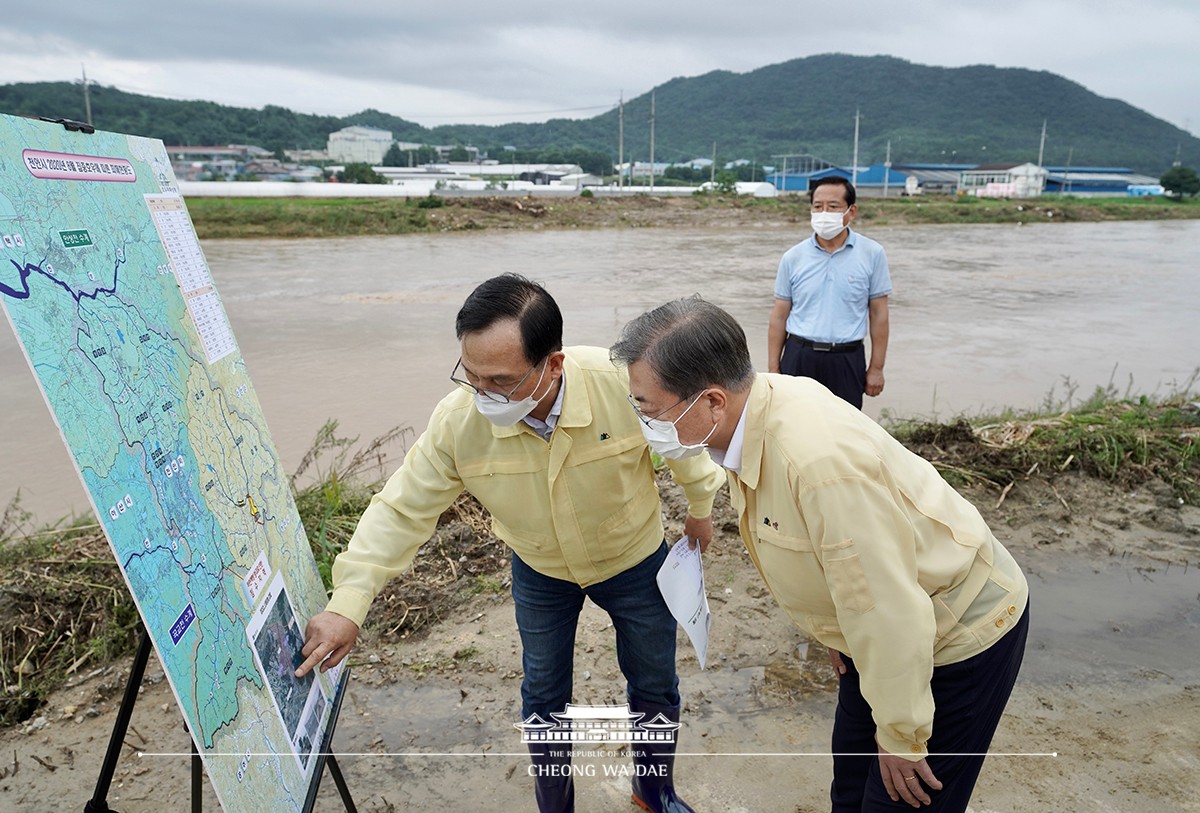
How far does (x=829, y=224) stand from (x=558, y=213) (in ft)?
85.3

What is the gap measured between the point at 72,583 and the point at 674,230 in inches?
1034

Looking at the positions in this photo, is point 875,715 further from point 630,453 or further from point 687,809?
point 687,809

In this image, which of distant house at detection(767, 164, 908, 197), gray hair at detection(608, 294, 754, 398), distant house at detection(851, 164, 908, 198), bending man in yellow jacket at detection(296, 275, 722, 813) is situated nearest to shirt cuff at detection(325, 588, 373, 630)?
bending man in yellow jacket at detection(296, 275, 722, 813)

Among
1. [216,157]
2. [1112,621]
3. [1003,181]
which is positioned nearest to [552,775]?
[1112,621]

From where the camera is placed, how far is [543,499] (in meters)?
1.86

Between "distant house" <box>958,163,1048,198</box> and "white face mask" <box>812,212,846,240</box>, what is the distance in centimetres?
6020

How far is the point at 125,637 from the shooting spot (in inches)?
118

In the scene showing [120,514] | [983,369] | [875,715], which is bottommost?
[983,369]

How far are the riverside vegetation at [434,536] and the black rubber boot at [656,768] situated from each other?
1.29 meters

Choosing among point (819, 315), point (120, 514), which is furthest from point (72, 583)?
point (819, 315)

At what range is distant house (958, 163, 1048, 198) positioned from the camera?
6147cm

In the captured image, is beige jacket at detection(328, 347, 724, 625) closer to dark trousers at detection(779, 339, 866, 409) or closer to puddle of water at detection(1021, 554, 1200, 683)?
puddle of water at detection(1021, 554, 1200, 683)

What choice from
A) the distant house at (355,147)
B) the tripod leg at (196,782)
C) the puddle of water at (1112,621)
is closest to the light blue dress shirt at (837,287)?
the puddle of water at (1112,621)

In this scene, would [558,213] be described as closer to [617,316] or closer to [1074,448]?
[617,316]
